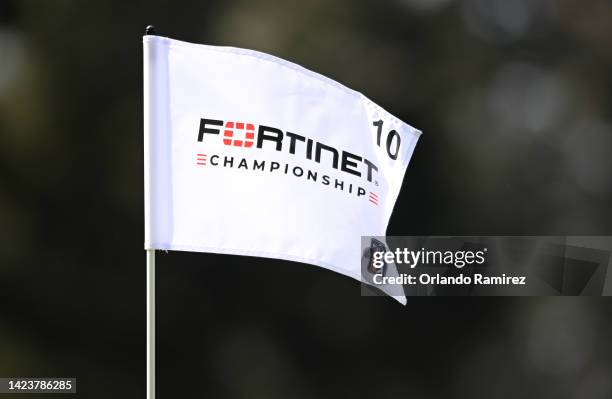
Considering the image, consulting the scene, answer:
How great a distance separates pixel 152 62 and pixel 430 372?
6.57ft

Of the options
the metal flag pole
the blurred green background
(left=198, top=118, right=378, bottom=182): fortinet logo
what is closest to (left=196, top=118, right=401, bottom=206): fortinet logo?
(left=198, top=118, right=378, bottom=182): fortinet logo

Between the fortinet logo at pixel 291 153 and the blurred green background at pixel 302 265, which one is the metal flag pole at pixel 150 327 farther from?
the blurred green background at pixel 302 265

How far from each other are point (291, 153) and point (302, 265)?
116 cm

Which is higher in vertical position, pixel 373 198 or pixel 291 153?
pixel 291 153

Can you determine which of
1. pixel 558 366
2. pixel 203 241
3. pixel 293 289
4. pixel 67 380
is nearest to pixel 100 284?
pixel 67 380

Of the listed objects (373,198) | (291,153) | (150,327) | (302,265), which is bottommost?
(150,327)

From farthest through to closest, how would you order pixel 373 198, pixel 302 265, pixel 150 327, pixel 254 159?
pixel 302 265
pixel 373 198
pixel 254 159
pixel 150 327

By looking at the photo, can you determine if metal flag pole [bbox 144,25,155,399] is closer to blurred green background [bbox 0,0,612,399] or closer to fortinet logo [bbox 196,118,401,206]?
fortinet logo [bbox 196,118,401,206]

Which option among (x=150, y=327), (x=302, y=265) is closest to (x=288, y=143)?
(x=150, y=327)

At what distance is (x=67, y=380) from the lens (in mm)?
3262

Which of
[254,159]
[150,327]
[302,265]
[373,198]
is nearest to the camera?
[150,327]

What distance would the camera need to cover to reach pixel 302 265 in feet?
11.2

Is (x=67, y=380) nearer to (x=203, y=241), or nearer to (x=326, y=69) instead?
(x=203, y=241)

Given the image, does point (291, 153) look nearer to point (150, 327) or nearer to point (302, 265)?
point (150, 327)
